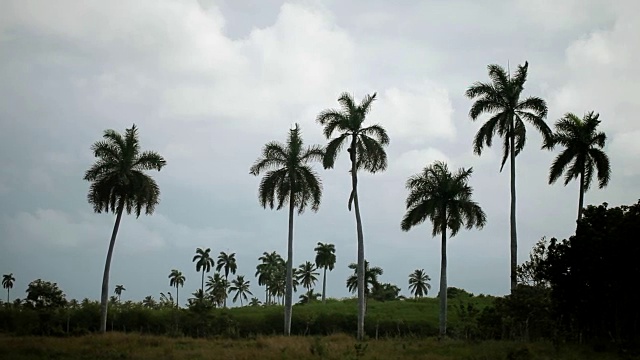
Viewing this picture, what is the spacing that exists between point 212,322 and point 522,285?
28636 millimetres

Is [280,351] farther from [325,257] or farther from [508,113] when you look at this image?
[325,257]

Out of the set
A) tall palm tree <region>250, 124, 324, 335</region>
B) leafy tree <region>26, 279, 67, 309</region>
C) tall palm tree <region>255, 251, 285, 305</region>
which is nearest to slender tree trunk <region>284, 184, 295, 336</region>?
tall palm tree <region>250, 124, 324, 335</region>

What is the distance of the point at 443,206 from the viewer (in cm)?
5000

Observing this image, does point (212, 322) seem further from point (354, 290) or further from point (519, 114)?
point (354, 290)

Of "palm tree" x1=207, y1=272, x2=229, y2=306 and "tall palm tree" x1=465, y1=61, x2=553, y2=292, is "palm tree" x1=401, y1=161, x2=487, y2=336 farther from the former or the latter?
"palm tree" x1=207, y1=272, x2=229, y2=306

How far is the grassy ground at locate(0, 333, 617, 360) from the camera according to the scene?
31.5 meters

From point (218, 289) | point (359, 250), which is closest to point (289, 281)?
point (359, 250)

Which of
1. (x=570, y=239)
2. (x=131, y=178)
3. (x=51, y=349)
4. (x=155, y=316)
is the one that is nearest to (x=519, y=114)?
(x=570, y=239)

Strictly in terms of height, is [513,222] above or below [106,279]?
above

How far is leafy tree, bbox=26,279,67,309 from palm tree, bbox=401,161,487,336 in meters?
35.4

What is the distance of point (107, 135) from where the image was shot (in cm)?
5150

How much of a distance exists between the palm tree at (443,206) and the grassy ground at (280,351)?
40.1 feet

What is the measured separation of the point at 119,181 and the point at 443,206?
25711 mm

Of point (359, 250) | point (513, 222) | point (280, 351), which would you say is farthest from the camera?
point (359, 250)
